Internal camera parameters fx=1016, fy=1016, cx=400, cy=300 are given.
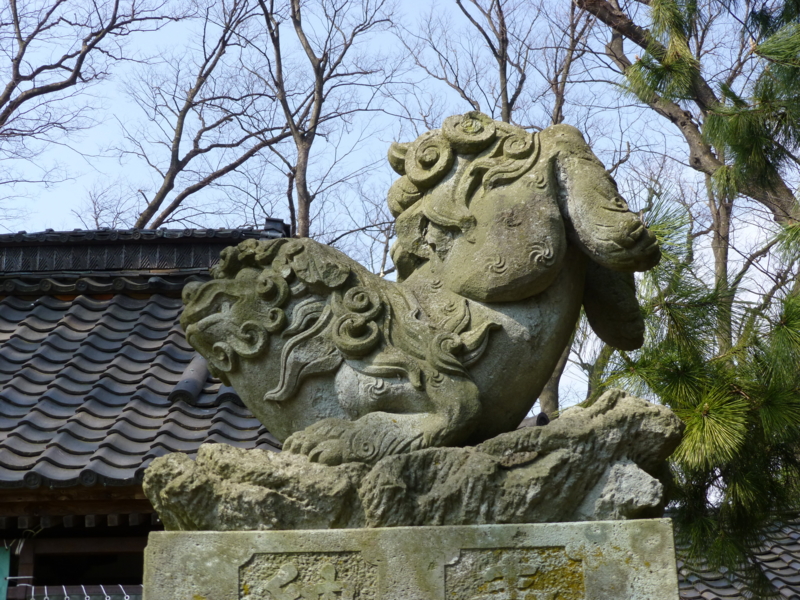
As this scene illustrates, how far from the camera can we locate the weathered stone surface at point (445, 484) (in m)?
2.62

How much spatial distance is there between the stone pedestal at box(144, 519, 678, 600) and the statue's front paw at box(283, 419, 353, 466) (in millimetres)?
197

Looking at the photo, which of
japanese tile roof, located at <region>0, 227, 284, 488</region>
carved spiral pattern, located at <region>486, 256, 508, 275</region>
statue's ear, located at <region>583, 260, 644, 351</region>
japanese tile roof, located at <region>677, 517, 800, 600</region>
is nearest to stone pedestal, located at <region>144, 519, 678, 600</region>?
carved spiral pattern, located at <region>486, 256, 508, 275</region>

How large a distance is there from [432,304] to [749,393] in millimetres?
2861

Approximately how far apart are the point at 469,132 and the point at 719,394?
2.66 m

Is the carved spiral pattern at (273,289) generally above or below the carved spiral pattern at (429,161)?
below

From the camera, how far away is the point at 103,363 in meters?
5.81

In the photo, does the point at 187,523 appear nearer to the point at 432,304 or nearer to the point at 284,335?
the point at 284,335

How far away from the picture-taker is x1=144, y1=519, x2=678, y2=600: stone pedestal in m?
2.56

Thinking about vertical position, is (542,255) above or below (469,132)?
below

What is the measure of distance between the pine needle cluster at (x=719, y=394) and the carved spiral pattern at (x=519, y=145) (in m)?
2.49

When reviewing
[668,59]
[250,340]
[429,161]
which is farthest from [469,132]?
[668,59]

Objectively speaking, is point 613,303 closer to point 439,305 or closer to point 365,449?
point 439,305

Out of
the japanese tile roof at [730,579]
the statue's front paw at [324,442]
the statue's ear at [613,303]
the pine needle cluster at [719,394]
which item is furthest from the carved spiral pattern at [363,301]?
the japanese tile roof at [730,579]

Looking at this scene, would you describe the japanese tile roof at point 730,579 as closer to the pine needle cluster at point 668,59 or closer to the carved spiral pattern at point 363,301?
the pine needle cluster at point 668,59
